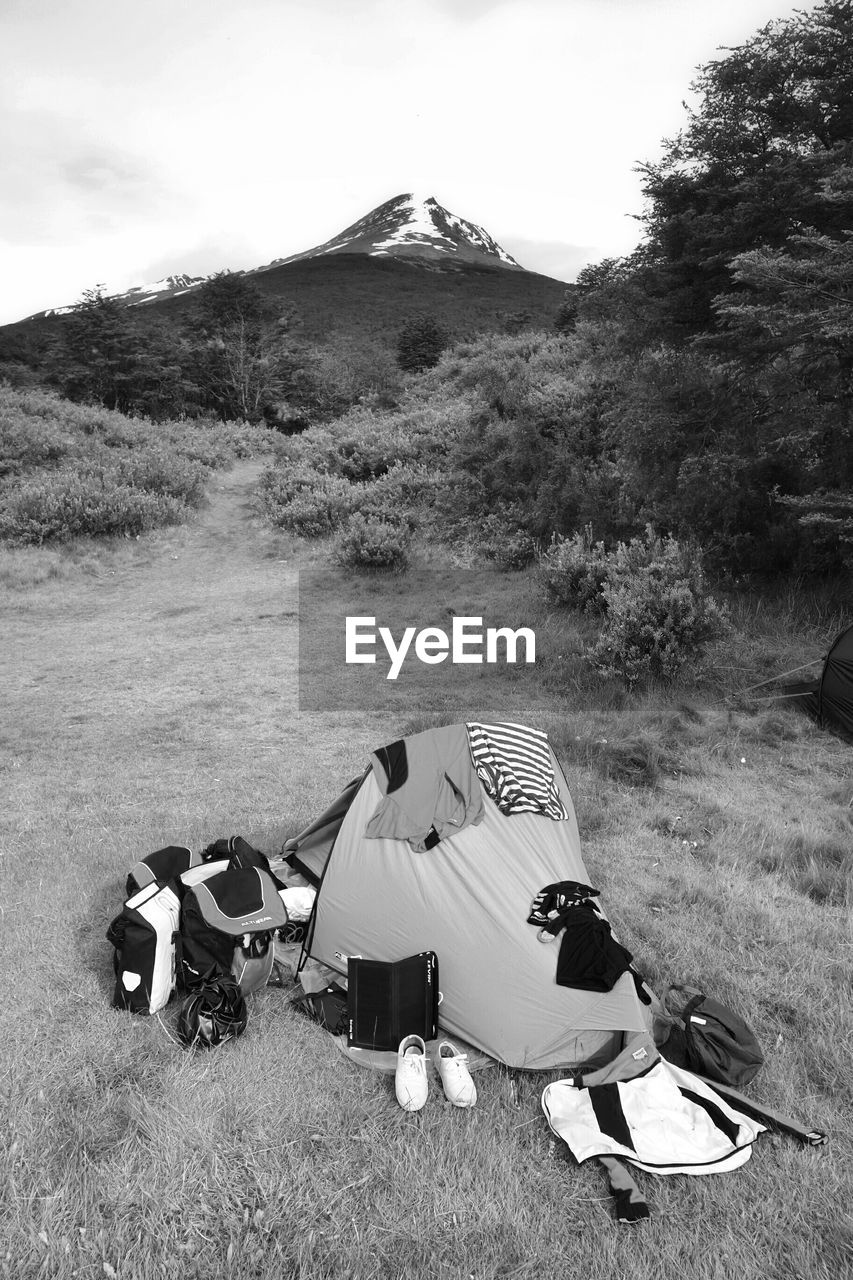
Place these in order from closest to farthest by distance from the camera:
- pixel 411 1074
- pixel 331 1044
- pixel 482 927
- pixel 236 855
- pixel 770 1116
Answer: pixel 770 1116
pixel 411 1074
pixel 331 1044
pixel 482 927
pixel 236 855

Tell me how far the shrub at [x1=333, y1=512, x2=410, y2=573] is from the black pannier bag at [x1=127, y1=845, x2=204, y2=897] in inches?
453

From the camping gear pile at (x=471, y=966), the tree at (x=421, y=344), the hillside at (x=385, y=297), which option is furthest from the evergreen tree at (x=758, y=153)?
the hillside at (x=385, y=297)

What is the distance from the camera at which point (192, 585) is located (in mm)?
15984

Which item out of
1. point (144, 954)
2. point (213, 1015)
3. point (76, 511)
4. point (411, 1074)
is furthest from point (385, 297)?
point (411, 1074)

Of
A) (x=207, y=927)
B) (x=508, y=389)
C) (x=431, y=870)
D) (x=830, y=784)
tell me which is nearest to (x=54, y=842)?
(x=207, y=927)

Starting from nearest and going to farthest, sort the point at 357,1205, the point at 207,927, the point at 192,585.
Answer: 1. the point at 357,1205
2. the point at 207,927
3. the point at 192,585

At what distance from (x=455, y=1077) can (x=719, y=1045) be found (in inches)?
53.5

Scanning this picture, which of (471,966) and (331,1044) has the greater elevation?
(471,966)

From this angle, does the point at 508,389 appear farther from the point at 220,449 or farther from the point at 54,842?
the point at 54,842

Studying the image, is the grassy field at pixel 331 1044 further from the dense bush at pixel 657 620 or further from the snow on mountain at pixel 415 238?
the snow on mountain at pixel 415 238

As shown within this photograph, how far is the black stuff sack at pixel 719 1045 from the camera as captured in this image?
3717 mm

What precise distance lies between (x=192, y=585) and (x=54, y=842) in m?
10.4

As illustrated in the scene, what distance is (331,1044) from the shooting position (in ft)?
13.5

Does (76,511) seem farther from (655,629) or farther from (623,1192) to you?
(623,1192)
